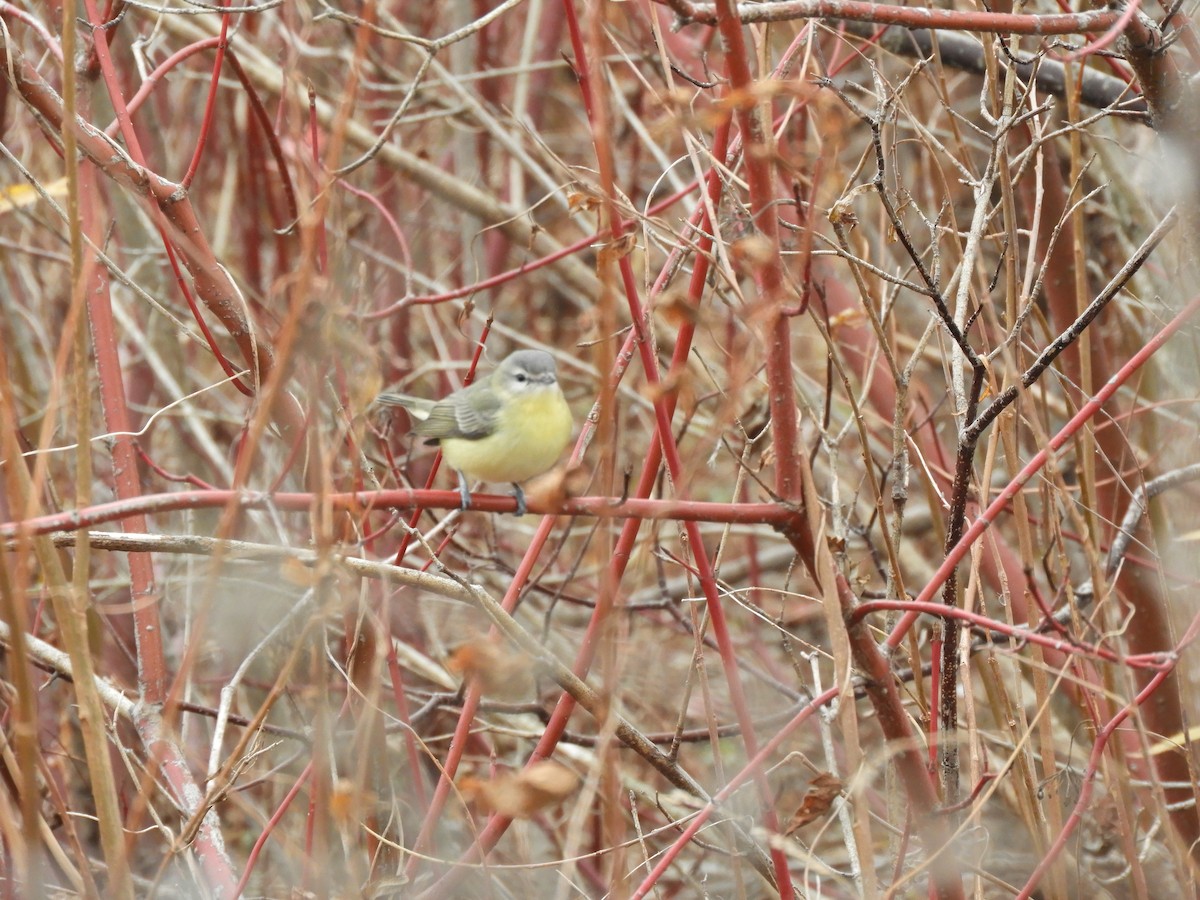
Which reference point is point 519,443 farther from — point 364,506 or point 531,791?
point 531,791

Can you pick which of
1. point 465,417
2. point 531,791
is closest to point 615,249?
point 531,791

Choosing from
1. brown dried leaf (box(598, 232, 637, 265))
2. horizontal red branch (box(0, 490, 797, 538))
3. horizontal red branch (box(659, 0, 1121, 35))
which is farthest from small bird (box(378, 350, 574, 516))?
horizontal red branch (box(659, 0, 1121, 35))

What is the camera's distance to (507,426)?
3.05m

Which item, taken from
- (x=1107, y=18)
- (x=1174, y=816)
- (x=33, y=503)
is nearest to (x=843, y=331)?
(x=1174, y=816)

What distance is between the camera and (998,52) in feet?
9.09

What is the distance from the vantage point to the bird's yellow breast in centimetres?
300

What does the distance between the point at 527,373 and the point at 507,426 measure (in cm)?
24

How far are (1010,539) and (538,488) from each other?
15.8 ft

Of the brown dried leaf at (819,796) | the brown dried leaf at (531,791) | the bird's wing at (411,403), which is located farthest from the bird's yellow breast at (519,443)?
the brown dried leaf at (531,791)

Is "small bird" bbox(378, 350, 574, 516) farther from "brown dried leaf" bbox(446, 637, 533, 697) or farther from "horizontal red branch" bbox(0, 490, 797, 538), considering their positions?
"brown dried leaf" bbox(446, 637, 533, 697)

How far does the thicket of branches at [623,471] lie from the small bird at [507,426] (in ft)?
0.40

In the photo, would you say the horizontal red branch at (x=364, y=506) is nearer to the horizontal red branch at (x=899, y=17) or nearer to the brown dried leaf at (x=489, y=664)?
the brown dried leaf at (x=489, y=664)

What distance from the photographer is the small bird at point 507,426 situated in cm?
301

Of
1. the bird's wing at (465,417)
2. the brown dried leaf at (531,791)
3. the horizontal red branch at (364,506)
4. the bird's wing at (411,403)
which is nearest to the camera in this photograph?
the brown dried leaf at (531,791)
